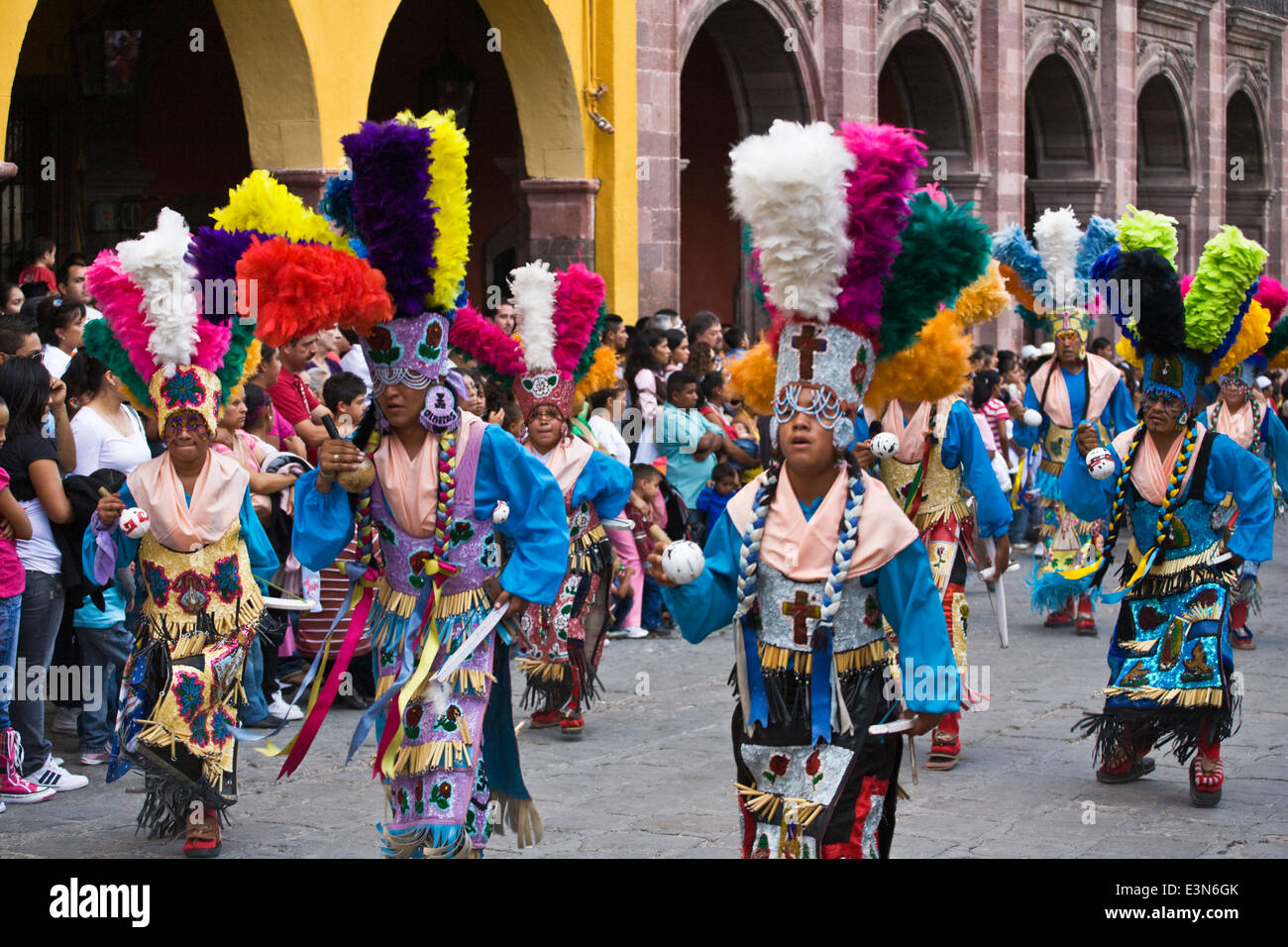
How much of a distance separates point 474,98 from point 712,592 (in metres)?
15.4

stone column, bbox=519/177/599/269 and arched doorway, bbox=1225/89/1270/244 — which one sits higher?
arched doorway, bbox=1225/89/1270/244

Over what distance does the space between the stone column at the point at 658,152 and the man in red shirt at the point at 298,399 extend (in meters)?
7.72

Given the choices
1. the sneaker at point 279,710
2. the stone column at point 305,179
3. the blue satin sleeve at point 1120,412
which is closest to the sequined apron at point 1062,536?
the blue satin sleeve at point 1120,412

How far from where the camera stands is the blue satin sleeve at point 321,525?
5645mm

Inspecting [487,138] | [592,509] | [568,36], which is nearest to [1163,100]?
[487,138]

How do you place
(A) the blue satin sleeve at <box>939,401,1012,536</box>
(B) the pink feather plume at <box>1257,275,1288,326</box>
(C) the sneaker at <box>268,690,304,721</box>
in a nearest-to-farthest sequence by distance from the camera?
1. (A) the blue satin sleeve at <box>939,401,1012,536</box>
2. (C) the sneaker at <box>268,690,304,721</box>
3. (B) the pink feather plume at <box>1257,275,1288,326</box>

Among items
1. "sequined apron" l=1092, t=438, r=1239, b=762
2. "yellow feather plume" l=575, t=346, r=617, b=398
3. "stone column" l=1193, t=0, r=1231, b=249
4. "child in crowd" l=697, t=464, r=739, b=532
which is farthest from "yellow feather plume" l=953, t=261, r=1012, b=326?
"stone column" l=1193, t=0, r=1231, b=249

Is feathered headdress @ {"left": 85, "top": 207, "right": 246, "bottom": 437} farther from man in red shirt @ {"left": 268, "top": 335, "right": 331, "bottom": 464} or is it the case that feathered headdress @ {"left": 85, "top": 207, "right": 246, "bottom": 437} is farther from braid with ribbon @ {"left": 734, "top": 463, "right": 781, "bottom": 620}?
braid with ribbon @ {"left": 734, "top": 463, "right": 781, "bottom": 620}

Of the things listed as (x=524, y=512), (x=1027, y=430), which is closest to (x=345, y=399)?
(x=524, y=512)

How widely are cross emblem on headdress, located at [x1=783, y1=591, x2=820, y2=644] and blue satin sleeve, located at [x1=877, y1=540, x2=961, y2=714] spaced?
206 mm

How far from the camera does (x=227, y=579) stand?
6.75 metres

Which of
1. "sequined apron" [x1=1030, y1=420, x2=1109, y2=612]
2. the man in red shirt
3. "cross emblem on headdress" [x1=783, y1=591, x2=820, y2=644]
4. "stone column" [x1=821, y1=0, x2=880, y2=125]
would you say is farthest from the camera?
"stone column" [x1=821, y1=0, x2=880, y2=125]

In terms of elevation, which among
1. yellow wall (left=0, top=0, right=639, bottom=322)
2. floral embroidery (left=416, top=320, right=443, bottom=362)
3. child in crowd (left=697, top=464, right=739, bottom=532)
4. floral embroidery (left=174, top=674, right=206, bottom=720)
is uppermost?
yellow wall (left=0, top=0, right=639, bottom=322)

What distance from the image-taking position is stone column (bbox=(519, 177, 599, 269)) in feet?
52.8
